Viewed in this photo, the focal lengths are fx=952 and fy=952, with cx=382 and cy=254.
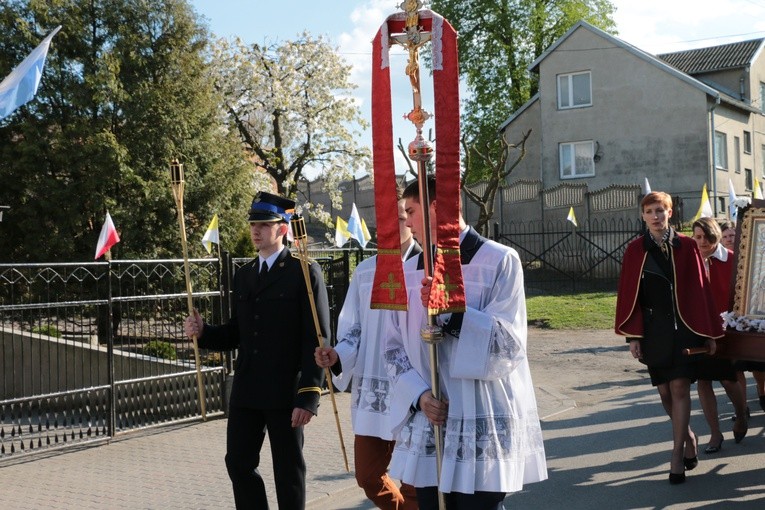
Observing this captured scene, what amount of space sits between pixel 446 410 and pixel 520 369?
0.41m

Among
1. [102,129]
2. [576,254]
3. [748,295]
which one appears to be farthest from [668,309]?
[576,254]

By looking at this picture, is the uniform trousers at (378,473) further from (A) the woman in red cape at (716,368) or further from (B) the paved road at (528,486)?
(A) the woman in red cape at (716,368)

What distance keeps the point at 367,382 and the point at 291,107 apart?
25.7m

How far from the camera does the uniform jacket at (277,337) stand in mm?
5242

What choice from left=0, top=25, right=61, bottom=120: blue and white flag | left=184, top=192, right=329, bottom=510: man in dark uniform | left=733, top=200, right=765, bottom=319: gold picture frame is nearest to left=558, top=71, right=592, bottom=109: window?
left=0, top=25, right=61, bottom=120: blue and white flag

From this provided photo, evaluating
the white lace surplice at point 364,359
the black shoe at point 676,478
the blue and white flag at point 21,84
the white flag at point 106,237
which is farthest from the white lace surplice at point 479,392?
the white flag at point 106,237

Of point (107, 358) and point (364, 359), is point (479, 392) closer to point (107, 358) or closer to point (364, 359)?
point (364, 359)

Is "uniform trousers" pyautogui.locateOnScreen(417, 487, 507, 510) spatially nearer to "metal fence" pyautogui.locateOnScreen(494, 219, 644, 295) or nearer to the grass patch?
the grass patch

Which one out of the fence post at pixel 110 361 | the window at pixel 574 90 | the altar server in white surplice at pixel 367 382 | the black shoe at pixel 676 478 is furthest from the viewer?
the window at pixel 574 90

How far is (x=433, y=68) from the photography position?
13.3 feet

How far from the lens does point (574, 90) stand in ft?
127

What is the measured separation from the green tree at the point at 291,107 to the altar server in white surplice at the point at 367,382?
2385cm

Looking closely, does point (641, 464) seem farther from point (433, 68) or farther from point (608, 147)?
point (608, 147)

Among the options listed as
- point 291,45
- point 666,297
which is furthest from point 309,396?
point 291,45
